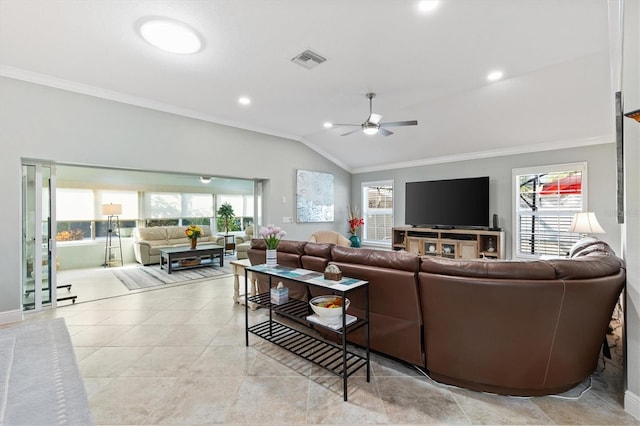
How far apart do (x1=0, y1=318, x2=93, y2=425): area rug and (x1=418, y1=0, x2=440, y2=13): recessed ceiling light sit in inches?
145

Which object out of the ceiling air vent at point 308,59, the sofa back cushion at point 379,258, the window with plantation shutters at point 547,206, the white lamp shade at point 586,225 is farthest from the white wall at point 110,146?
the white lamp shade at point 586,225

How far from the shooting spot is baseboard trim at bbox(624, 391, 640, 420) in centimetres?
178

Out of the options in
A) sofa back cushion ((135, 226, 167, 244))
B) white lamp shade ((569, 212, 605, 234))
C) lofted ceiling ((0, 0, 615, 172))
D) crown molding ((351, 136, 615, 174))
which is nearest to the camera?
lofted ceiling ((0, 0, 615, 172))

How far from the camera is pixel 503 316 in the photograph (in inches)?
73.8

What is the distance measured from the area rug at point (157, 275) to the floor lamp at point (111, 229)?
735mm

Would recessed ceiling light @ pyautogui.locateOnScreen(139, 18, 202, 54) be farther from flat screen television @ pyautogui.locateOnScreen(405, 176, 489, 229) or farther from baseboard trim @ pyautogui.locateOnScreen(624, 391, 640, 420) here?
flat screen television @ pyautogui.locateOnScreen(405, 176, 489, 229)

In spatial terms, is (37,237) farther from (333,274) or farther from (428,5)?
(428,5)

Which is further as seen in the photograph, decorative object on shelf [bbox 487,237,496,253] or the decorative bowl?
decorative object on shelf [bbox 487,237,496,253]

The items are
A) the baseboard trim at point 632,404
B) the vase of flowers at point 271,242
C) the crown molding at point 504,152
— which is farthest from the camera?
the crown molding at point 504,152

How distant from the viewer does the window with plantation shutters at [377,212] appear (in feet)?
23.2

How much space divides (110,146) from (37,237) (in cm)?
147

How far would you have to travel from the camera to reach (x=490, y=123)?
4.66m

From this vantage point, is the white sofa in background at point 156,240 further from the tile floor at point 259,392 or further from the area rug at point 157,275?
the tile floor at point 259,392

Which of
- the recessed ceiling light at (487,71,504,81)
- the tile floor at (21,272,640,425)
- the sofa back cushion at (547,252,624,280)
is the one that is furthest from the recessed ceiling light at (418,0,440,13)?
the tile floor at (21,272,640,425)
